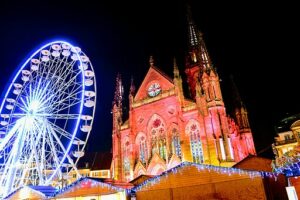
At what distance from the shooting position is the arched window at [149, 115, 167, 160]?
38156 millimetres

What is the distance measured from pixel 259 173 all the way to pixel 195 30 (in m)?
43.3

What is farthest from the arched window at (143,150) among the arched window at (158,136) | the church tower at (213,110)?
the church tower at (213,110)

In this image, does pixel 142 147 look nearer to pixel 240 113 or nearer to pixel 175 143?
pixel 175 143

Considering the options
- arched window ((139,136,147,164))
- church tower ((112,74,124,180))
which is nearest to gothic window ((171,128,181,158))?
arched window ((139,136,147,164))

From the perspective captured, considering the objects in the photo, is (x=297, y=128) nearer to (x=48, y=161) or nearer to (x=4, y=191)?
(x=48, y=161)

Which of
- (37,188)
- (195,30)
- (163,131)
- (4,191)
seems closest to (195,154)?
(163,131)

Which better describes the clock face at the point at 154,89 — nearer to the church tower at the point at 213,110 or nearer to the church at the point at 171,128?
the church at the point at 171,128

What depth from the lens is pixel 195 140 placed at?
118 feet

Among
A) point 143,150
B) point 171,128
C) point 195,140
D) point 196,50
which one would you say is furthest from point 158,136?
point 196,50

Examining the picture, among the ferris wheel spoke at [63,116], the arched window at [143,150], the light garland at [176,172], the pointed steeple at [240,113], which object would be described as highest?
the pointed steeple at [240,113]

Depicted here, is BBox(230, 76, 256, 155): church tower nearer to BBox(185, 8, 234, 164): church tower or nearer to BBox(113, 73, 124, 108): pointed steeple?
BBox(185, 8, 234, 164): church tower

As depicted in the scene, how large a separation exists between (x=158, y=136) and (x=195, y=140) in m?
5.90

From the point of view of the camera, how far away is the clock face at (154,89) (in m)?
41.8

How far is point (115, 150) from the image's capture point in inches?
1651
